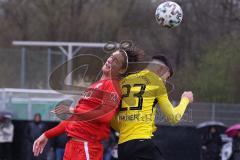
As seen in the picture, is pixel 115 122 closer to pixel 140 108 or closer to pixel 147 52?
pixel 140 108

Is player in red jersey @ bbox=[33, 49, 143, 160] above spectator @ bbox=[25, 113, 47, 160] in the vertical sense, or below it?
above

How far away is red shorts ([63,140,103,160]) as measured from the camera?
5504 mm

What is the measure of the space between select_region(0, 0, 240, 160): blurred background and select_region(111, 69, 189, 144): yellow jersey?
1.97 metres

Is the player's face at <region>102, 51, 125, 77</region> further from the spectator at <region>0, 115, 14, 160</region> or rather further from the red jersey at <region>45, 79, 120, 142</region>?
the spectator at <region>0, 115, 14, 160</region>

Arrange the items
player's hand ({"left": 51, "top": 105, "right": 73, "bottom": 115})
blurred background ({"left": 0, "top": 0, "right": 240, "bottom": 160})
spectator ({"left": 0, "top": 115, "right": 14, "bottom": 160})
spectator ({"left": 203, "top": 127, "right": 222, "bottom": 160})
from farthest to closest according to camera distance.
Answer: spectator ({"left": 0, "top": 115, "right": 14, "bottom": 160}) → blurred background ({"left": 0, "top": 0, "right": 240, "bottom": 160}) → spectator ({"left": 203, "top": 127, "right": 222, "bottom": 160}) → player's hand ({"left": 51, "top": 105, "right": 73, "bottom": 115})

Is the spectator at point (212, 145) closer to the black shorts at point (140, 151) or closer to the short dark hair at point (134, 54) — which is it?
the short dark hair at point (134, 54)

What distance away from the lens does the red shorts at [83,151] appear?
A: 18.1ft

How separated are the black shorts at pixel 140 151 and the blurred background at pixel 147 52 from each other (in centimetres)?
214

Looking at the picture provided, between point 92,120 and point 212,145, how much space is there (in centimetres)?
764

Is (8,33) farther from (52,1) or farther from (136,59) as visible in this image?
(136,59)

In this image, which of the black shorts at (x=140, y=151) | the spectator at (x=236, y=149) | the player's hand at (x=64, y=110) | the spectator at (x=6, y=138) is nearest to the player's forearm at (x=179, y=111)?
the black shorts at (x=140, y=151)

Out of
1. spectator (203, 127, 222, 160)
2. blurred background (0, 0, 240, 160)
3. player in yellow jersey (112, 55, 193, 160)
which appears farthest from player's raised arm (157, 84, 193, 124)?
spectator (203, 127, 222, 160)

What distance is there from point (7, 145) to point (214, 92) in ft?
25.2

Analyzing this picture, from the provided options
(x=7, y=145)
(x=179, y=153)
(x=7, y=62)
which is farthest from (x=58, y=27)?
(x=179, y=153)
